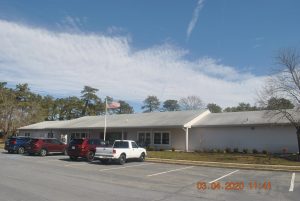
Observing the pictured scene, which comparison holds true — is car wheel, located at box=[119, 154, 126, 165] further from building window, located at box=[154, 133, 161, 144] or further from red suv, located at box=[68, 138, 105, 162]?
building window, located at box=[154, 133, 161, 144]

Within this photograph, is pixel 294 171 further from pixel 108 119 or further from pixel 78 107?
pixel 78 107

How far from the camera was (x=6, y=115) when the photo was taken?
221ft

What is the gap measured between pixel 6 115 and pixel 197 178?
5917 cm

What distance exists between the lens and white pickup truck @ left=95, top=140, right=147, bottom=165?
2261cm

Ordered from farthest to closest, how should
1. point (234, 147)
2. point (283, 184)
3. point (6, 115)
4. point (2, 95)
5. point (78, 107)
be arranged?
point (78, 107) < point (2, 95) < point (6, 115) < point (234, 147) < point (283, 184)

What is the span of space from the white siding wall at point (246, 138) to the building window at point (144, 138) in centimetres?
515

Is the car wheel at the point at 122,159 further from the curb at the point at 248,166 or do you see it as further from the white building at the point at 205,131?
the white building at the point at 205,131

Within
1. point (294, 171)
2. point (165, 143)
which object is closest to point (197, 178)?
point (294, 171)

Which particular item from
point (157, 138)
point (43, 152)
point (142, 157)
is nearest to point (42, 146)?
point (43, 152)

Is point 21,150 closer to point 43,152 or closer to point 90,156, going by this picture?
point 43,152

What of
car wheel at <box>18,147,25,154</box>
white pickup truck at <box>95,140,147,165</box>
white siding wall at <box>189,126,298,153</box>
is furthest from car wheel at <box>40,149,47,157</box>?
white siding wall at <box>189,126,298,153</box>

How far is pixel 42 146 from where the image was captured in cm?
3038

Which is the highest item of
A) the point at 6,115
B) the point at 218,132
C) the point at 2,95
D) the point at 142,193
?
the point at 2,95
